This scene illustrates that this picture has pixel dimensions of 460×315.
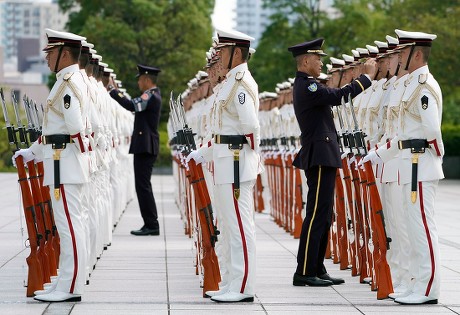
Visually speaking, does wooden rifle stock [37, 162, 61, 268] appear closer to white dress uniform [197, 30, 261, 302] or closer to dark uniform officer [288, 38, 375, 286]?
white dress uniform [197, 30, 261, 302]

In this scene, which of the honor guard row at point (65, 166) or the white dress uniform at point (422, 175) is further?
the honor guard row at point (65, 166)

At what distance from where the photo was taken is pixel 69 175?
33.4 ft

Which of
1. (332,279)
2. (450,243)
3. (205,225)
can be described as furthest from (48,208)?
(450,243)

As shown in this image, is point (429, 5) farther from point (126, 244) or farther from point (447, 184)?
point (126, 244)

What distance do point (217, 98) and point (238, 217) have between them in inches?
40.9

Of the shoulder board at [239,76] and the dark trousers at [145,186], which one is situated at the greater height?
the shoulder board at [239,76]

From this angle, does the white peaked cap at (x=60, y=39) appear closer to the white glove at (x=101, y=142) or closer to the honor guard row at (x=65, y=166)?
the honor guard row at (x=65, y=166)

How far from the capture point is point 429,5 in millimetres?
42938

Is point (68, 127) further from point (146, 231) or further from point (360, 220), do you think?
point (146, 231)

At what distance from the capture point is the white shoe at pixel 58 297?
10.1 meters

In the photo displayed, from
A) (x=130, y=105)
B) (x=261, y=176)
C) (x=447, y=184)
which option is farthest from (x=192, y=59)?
(x=130, y=105)

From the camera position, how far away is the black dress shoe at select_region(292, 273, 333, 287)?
11258 millimetres

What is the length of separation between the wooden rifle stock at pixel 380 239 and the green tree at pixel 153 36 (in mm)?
41579

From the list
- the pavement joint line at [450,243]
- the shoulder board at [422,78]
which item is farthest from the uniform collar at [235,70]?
the pavement joint line at [450,243]
